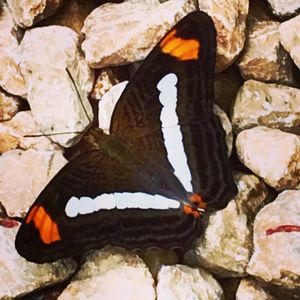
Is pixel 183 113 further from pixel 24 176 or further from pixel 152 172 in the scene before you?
pixel 24 176

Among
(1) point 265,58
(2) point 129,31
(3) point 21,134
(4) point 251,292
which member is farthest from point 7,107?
(4) point 251,292

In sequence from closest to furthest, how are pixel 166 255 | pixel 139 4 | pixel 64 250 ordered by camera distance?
pixel 64 250
pixel 166 255
pixel 139 4

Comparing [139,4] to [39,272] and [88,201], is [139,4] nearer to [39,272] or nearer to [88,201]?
[88,201]

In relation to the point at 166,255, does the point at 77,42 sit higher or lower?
higher

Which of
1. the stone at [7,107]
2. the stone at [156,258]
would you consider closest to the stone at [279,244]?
the stone at [156,258]

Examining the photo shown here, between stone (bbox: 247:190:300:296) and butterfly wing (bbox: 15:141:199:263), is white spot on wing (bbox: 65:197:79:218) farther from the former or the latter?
stone (bbox: 247:190:300:296)

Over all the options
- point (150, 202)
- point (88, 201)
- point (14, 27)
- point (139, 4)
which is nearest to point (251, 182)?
point (150, 202)

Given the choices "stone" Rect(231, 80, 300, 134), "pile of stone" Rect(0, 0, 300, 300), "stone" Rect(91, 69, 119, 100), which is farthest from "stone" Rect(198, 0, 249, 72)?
"stone" Rect(91, 69, 119, 100)
